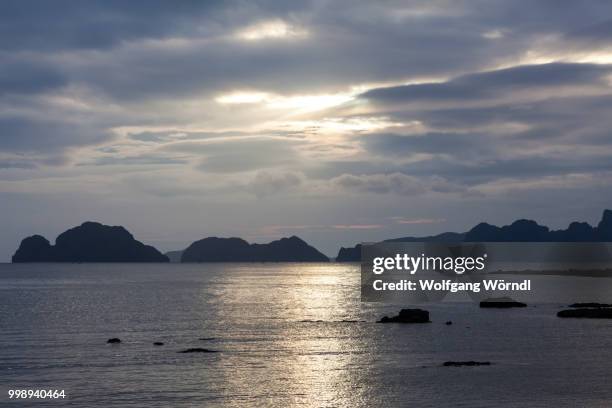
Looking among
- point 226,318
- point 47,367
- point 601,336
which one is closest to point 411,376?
point 47,367

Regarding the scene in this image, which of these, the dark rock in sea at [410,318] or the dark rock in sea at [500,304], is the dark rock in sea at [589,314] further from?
the dark rock in sea at [410,318]

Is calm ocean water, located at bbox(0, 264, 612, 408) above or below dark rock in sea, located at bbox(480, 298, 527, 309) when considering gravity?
above

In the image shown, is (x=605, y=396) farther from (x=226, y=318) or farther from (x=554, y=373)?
(x=226, y=318)

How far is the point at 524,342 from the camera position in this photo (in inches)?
3804

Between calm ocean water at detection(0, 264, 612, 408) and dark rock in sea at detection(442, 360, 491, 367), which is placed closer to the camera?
calm ocean water at detection(0, 264, 612, 408)

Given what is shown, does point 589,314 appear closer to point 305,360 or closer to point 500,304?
point 500,304

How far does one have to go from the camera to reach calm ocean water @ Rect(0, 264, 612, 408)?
59656 millimetres

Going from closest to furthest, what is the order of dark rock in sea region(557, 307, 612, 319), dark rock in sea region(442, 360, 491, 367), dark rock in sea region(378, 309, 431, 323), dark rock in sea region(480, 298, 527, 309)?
dark rock in sea region(442, 360, 491, 367)
dark rock in sea region(378, 309, 431, 323)
dark rock in sea region(557, 307, 612, 319)
dark rock in sea region(480, 298, 527, 309)

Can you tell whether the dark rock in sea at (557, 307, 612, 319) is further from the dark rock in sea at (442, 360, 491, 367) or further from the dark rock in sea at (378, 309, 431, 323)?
the dark rock in sea at (442, 360, 491, 367)

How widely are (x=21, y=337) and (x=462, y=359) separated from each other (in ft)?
199

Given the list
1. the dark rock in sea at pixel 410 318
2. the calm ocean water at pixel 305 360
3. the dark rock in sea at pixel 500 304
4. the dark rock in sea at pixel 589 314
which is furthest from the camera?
the dark rock in sea at pixel 500 304

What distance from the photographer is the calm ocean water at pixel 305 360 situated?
59.7 meters

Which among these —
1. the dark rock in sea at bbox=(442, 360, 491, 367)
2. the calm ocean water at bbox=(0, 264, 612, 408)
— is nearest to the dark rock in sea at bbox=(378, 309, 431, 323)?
the calm ocean water at bbox=(0, 264, 612, 408)

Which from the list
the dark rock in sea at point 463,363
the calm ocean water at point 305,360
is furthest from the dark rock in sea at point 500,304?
the dark rock in sea at point 463,363
